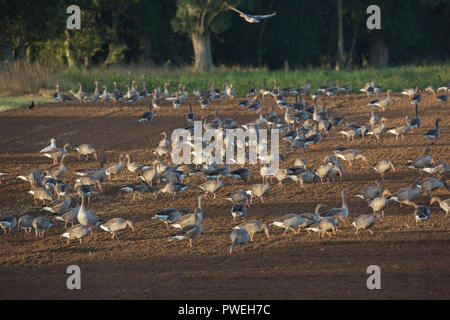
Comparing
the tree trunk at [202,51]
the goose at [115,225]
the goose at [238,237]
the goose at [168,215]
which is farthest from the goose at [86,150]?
the tree trunk at [202,51]

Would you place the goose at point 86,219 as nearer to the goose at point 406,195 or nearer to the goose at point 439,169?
the goose at point 406,195

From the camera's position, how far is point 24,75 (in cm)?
3684

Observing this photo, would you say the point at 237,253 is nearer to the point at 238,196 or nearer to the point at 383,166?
the point at 238,196

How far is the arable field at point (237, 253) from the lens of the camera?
11.5 m

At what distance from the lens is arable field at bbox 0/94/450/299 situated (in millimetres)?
11516

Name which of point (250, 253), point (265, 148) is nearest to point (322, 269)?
point (250, 253)

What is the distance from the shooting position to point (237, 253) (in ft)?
43.6

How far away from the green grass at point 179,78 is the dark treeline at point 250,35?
5.30 meters

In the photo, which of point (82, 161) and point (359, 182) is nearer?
point (359, 182)

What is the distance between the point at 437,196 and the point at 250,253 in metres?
5.72

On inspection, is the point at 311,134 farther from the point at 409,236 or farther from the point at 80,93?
the point at 80,93

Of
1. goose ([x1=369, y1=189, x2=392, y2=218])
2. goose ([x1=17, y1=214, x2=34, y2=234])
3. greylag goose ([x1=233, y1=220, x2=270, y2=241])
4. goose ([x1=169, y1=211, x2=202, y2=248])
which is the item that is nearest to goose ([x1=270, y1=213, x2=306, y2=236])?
greylag goose ([x1=233, y1=220, x2=270, y2=241])

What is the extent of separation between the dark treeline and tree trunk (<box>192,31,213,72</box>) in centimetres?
108
